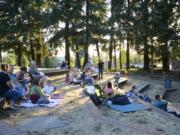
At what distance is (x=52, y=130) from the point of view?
35.4 feet

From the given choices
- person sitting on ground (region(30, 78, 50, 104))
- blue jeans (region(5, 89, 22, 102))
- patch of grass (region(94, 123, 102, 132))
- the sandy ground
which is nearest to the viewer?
the sandy ground

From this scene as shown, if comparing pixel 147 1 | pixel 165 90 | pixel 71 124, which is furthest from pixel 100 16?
pixel 71 124

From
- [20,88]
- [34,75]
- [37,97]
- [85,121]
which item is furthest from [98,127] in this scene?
[34,75]

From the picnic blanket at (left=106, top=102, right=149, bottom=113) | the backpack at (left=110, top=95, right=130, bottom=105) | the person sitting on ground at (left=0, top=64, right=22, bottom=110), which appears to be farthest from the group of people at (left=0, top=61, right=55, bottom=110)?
the backpack at (left=110, top=95, right=130, bottom=105)

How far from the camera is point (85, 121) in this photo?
464 inches

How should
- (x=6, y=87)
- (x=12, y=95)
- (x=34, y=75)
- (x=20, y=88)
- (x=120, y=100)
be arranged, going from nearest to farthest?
(x=6, y=87), (x=12, y=95), (x=20, y=88), (x=120, y=100), (x=34, y=75)

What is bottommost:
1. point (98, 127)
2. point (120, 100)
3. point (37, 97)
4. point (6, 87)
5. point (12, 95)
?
Result: point (98, 127)

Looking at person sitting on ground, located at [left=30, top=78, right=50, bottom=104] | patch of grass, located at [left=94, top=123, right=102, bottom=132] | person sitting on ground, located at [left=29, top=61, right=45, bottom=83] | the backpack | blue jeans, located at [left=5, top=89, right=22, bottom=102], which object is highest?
person sitting on ground, located at [left=29, top=61, right=45, bottom=83]

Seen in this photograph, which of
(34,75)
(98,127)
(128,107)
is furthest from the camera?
(34,75)

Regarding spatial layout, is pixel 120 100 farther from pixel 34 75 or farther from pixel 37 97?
pixel 34 75

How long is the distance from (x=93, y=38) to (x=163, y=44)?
7.18m

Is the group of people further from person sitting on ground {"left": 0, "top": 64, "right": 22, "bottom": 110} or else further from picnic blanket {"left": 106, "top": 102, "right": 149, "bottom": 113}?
picnic blanket {"left": 106, "top": 102, "right": 149, "bottom": 113}

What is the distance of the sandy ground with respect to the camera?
35.8 ft

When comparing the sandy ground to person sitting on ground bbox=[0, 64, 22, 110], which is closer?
the sandy ground
